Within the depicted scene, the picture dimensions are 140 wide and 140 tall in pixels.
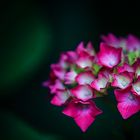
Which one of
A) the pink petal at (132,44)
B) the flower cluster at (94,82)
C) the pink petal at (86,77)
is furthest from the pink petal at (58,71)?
the pink petal at (132,44)

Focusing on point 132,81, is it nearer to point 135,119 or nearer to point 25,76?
point 135,119

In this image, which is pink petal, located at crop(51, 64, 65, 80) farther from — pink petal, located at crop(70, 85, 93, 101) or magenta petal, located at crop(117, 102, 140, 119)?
magenta petal, located at crop(117, 102, 140, 119)

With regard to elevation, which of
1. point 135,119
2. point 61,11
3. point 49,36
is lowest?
point 135,119

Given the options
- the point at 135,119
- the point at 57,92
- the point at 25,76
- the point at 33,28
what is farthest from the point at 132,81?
the point at 33,28

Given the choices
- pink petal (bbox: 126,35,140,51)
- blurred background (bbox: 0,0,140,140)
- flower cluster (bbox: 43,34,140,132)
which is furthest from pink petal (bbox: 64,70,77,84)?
pink petal (bbox: 126,35,140,51)

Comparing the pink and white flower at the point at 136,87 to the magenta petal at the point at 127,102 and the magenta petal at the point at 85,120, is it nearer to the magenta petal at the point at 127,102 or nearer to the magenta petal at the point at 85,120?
the magenta petal at the point at 127,102
